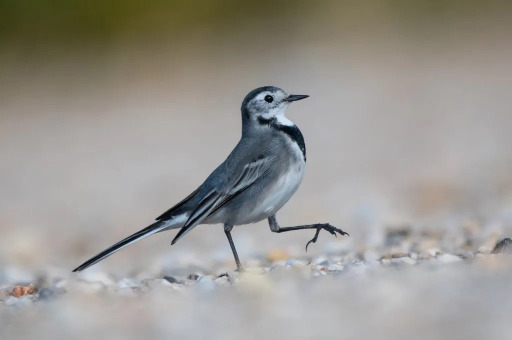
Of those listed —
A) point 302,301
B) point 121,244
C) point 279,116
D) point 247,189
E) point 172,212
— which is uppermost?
point 279,116

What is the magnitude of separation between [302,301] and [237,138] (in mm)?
11779

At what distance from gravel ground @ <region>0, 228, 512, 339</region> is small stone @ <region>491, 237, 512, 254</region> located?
0.02m

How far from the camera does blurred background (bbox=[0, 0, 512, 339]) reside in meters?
5.62

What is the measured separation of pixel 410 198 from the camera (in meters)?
11.3

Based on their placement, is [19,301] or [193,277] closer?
[19,301]

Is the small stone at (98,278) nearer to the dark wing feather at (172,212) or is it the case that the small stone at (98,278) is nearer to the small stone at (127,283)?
the small stone at (127,283)

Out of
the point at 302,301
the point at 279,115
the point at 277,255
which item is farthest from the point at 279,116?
the point at 302,301

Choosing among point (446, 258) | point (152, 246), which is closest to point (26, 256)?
point (152, 246)

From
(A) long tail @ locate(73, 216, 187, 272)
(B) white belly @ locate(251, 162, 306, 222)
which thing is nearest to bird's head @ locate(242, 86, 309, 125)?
(B) white belly @ locate(251, 162, 306, 222)

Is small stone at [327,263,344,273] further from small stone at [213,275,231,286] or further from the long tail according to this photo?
the long tail

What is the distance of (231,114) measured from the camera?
67.9 ft

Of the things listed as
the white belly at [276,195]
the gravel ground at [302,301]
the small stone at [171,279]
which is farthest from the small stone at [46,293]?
the white belly at [276,195]

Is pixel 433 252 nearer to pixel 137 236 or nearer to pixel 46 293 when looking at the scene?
pixel 137 236

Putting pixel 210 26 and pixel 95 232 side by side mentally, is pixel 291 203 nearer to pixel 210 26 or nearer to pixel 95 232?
pixel 95 232
